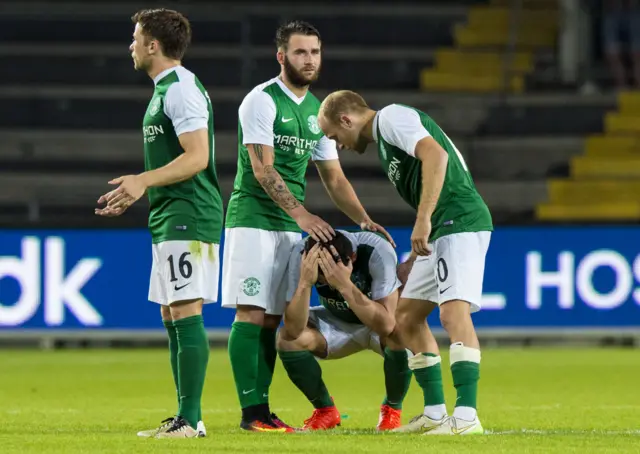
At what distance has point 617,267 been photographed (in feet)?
42.0

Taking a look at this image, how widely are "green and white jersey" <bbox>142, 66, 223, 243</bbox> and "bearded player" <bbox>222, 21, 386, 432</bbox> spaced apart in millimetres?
530

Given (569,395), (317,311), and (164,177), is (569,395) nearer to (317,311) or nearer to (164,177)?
(317,311)

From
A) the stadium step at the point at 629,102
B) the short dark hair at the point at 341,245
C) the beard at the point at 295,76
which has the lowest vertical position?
the short dark hair at the point at 341,245

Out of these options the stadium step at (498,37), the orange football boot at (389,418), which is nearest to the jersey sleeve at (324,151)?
the orange football boot at (389,418)

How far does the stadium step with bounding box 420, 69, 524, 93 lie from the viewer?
1794 cm

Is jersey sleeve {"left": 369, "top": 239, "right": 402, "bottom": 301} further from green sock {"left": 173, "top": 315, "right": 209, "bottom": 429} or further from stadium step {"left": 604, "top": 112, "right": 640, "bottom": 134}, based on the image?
stadium step {"left": 604, "top": 112, "right": 640, "bottom": 134}

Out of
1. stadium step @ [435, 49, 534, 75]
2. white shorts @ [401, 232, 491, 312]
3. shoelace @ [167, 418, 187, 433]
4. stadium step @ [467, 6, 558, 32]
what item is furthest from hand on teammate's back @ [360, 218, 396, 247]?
stadium step @ [467, 6, 558, 32]

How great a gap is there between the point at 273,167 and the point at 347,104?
58cm

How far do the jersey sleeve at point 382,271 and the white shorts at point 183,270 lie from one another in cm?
98

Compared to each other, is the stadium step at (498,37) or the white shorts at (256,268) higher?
the stadium step at (498,37)

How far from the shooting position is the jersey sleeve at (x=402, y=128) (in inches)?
258

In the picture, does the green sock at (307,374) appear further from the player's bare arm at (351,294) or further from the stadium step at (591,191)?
the stadium step at (591,191)

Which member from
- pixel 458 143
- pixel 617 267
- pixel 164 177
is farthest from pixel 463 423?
pixel 458 143

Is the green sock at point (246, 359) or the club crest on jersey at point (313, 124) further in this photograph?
the club crest on jersey at point (313, 124)
